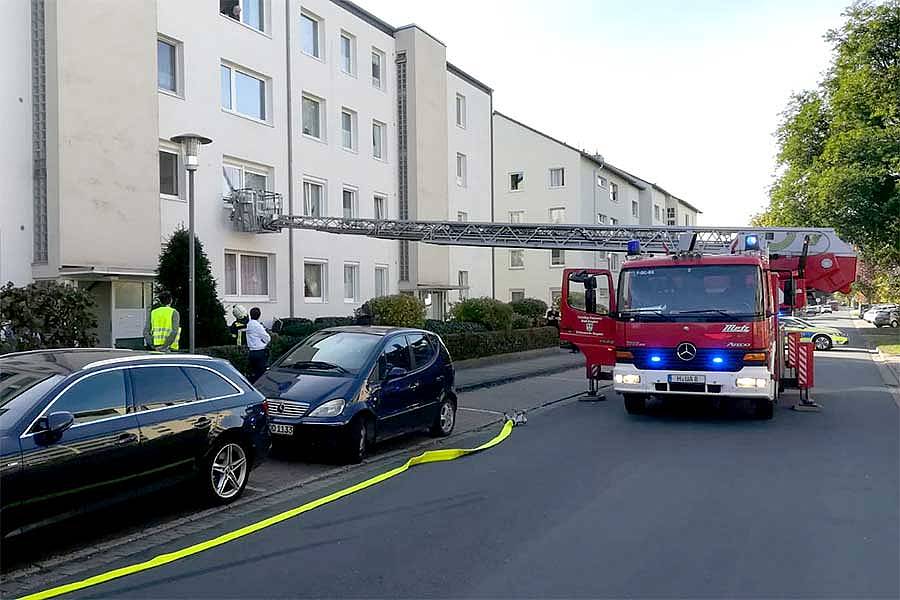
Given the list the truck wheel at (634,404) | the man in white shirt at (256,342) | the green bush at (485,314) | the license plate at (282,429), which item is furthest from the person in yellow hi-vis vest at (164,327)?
the green bush at (485,314)

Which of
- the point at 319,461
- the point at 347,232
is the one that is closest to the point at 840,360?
the point at 347,232

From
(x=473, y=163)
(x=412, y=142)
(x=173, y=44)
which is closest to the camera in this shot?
(x=173, y=44)

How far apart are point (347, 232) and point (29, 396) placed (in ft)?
56.4

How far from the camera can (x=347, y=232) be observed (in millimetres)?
22609

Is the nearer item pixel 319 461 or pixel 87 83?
pixel 319 461

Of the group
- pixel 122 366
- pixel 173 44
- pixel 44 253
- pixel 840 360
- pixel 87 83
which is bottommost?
pixel 840 360

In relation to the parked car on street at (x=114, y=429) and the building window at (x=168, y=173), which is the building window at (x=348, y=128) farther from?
the parked car on street at (x=114, y=429)

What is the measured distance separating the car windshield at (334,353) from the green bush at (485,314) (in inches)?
619

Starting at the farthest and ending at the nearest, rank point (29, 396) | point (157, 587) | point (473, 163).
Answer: point (473, 163), point (29, 396), point (157, 587)

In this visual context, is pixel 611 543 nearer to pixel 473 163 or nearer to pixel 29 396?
pixel 29 396

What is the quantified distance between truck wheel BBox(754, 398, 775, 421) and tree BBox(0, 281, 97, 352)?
10.4m

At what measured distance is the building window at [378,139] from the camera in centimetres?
2931

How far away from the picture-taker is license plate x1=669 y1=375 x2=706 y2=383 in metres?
11.5

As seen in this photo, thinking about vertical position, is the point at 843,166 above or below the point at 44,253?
above
